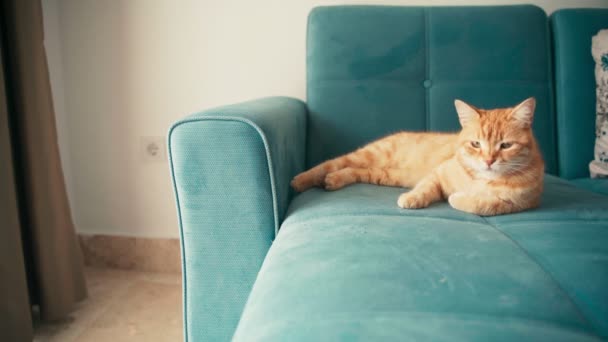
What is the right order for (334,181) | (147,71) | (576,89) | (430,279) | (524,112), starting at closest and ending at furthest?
1. (430,279)
2. (524,112)
3. (334,181)
4. (576,89)
5. (147,71)

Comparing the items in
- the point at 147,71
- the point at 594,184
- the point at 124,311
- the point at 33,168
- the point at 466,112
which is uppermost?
the point at 147,71

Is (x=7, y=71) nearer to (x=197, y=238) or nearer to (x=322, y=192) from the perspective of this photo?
(x=197, y=238)

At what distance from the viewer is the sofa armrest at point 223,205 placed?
91cm

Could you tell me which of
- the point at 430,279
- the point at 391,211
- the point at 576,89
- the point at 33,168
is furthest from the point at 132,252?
the point at 576,89

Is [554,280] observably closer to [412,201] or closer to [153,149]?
[412,201]

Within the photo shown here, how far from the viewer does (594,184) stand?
127 centimetres

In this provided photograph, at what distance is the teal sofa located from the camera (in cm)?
55

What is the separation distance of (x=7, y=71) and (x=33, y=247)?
0.51m

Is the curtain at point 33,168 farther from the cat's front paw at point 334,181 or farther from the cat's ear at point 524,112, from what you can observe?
the cat's ear at point 524,112

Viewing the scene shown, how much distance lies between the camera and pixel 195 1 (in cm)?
167

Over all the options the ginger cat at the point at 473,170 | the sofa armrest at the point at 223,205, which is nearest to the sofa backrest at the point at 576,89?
the ginger cat at the point at 473,170

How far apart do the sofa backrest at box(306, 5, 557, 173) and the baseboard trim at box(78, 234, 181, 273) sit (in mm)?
829

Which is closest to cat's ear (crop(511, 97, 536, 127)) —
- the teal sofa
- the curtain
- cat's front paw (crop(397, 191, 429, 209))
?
the teal sofa

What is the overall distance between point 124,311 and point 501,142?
1290mm
